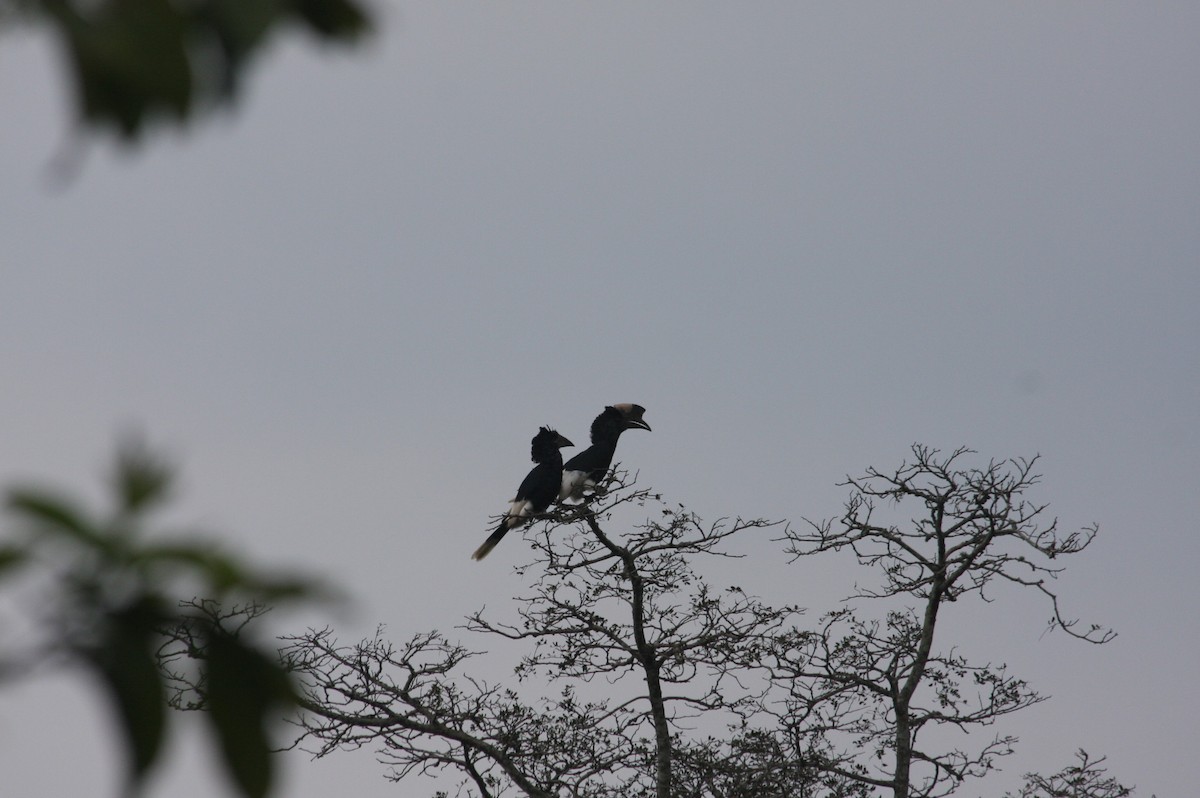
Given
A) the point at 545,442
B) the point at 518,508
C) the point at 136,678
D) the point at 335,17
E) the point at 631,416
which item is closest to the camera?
the point at 136,678

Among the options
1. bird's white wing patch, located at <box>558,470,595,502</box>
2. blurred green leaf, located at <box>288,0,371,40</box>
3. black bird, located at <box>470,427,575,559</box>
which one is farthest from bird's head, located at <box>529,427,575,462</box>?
blurred green leaf, located at <box>288,0,371,40</box>

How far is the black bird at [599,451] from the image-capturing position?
10.5 metres

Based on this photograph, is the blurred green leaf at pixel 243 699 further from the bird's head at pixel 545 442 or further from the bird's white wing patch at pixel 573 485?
the bird's head at pixel 545 442

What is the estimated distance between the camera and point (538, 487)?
1051 centimetres

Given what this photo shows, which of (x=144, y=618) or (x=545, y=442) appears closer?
(x=144, y=618)

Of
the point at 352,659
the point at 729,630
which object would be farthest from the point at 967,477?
the point at 352,659

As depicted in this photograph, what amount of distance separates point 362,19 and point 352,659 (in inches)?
333

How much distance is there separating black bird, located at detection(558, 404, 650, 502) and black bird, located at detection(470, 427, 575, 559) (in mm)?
90

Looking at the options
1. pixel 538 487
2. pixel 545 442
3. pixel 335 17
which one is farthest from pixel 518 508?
pixel 335 17

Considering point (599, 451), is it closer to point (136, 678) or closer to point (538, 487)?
point (538, 487)

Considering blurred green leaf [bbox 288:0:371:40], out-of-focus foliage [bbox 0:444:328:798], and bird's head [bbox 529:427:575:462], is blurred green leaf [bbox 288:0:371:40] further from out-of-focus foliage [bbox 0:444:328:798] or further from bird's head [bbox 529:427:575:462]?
bird's head [bbox 529:427:575:462]

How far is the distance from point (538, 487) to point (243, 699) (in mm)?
9676

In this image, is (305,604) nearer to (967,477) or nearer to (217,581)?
(217,581)

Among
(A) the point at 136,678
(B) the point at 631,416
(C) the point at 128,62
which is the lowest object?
(A) the point at 136,678
